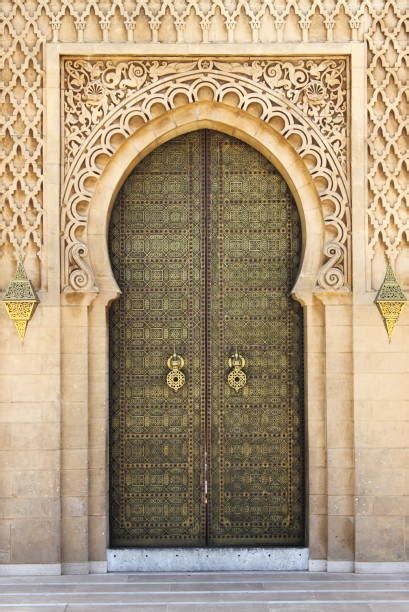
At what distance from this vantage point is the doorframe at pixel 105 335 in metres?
6.40

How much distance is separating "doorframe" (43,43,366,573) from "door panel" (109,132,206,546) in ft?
0.78

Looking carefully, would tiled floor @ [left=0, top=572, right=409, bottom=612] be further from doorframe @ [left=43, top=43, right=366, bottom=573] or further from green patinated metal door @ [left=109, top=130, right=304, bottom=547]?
green patinated metal door @ [left=109, top=130, right=304, bottom=547]

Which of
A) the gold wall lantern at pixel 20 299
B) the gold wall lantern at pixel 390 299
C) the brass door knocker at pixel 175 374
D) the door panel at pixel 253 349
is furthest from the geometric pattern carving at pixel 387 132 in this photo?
the gold wall lantern at pixel 20 299

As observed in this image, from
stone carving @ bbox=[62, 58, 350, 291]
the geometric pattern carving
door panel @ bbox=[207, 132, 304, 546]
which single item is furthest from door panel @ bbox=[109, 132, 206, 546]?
the geometric pattern carving

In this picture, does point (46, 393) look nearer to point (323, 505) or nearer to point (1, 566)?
point (1, 566)

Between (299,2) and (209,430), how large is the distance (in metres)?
3.64

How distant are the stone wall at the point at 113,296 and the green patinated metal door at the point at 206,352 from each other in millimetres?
283

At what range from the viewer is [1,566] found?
6328mm

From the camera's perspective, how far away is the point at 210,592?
236 inches

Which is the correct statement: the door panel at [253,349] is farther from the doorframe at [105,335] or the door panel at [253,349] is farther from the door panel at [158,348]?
the doorframe at [105,335]

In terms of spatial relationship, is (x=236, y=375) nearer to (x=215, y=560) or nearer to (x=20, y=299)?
(x=215, y=560)

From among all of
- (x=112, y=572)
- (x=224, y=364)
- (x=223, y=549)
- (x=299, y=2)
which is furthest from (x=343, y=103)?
(x=112, y=572)

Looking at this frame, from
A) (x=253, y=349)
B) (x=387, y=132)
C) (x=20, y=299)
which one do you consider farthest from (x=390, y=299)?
(x=20, y=299)

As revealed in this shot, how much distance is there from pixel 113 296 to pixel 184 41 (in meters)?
2.16
